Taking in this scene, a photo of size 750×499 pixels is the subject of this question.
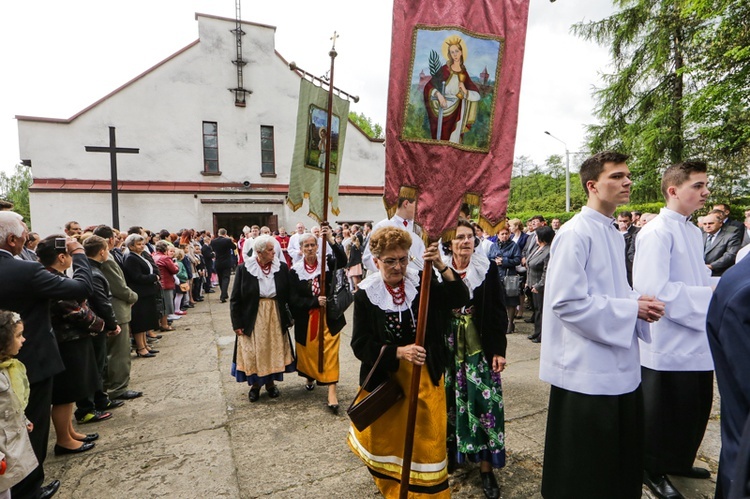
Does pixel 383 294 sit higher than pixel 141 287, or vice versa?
pixel 383 294

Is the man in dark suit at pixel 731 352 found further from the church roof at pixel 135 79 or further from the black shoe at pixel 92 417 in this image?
the church roof at pixel 135 79

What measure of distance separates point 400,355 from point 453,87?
1508 mm

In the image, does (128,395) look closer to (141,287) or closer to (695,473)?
(141,287)

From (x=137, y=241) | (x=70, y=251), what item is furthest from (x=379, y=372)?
(x=137, y=241)

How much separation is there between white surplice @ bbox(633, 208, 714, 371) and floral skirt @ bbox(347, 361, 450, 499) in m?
1.50

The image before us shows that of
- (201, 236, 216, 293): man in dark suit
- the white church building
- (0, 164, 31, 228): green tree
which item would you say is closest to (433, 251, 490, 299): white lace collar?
(201, 236, 216, 293): man in dark suit

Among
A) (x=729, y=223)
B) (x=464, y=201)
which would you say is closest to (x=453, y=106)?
(x=464, y=201)

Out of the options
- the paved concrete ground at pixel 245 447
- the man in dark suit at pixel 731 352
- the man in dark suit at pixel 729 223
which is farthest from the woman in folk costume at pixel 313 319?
the man in dark suit at pixel 729 223

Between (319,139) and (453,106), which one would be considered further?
(319,139)

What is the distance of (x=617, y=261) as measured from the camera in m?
2.38

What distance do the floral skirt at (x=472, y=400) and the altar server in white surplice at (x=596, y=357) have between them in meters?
0.51

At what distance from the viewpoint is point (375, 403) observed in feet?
7.93

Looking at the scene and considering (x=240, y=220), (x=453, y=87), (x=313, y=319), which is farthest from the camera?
(x=240, y=220)

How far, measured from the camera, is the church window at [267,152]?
19172 millimetres
